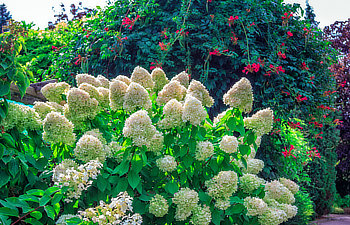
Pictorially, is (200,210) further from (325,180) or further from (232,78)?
(325,180)

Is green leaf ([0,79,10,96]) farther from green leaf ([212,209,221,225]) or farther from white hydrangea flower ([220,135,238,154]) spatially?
green leaf ([212,209,221,225])

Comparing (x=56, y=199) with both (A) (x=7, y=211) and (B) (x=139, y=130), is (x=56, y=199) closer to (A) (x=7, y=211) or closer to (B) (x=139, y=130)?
(A) (x=7, y=211)

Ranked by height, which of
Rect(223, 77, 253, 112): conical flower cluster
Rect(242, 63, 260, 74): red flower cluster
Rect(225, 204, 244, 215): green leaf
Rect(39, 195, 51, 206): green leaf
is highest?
Rect(242, 63, 260, 74): red flower cluster

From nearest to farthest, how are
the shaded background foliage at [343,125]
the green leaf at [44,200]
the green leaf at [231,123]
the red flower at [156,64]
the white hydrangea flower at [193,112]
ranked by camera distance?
the green leaf at [44,200], the white hydrangea flower at [193,112], the green leaf at [231,123], the red flower at [156,64], the shaded background foliage at [343,125]

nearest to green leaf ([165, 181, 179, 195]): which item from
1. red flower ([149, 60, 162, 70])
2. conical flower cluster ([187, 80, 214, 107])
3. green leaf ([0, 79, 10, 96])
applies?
conical flower cluster ([187, 80, 214, 107])

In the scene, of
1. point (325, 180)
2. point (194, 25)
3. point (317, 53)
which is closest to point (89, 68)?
point (194, 25)

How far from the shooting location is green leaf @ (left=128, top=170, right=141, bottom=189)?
1.89 m

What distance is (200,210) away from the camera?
2092mm

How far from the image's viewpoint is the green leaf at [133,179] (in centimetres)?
189

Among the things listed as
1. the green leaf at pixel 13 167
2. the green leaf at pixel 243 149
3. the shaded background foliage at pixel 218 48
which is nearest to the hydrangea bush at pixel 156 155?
the green leaf at pixel 243 149

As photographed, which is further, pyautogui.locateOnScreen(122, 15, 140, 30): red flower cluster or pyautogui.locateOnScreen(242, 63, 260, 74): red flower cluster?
pyautogui.locateOnScreen(122, 15, 140, 30): red flower cluster

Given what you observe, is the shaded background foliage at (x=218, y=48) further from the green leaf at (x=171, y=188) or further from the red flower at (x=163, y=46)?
the green leaf at (x=171, y=188)

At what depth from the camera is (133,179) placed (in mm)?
1919

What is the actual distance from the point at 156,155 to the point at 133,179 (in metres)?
0.40
